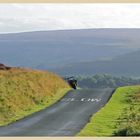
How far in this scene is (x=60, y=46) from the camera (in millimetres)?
27797

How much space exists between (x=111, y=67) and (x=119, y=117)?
63.4 inches

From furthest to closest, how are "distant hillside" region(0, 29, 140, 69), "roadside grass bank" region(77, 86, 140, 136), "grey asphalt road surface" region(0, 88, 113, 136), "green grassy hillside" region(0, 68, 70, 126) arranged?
"green grassy hillside" region(0, 68, 70, 126), "distant hillside" region(0, 29, 140, 69), "grey asphalt road surface" region(0, 88, 113, 136), "roadside grass bank" region(77, 86, 140, 136)

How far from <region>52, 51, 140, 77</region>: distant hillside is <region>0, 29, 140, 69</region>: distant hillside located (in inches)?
6.4

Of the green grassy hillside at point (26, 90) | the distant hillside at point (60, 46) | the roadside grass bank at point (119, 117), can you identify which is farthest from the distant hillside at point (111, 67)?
the roadside grass bank at point (119, 117)

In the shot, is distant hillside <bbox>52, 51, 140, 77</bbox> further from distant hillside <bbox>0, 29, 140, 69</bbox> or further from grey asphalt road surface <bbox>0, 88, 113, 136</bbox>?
grey asphalt road surface <bbox>0, 88, 113, 136</bbox>

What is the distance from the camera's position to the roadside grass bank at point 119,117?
26.1m

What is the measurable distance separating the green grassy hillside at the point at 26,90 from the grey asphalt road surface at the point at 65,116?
407mm

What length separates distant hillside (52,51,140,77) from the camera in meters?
27.7

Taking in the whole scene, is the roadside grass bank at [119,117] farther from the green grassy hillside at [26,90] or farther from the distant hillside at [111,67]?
the green grassy hillside at [26,90]

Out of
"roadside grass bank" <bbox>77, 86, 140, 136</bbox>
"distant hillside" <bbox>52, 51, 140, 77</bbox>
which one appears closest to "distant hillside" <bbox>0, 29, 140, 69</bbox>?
"distant hillside" <bbox>52, 51, 140, 77</bbox>

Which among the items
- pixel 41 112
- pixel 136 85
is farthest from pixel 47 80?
pixel 136 85

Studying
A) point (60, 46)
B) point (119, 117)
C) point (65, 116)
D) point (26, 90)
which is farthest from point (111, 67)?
point (26, 90)

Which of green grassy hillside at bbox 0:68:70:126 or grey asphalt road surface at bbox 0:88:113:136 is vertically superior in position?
green grassy hillside at bbox 0:68:70:126

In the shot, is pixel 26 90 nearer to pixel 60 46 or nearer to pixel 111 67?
pixel 60 46
